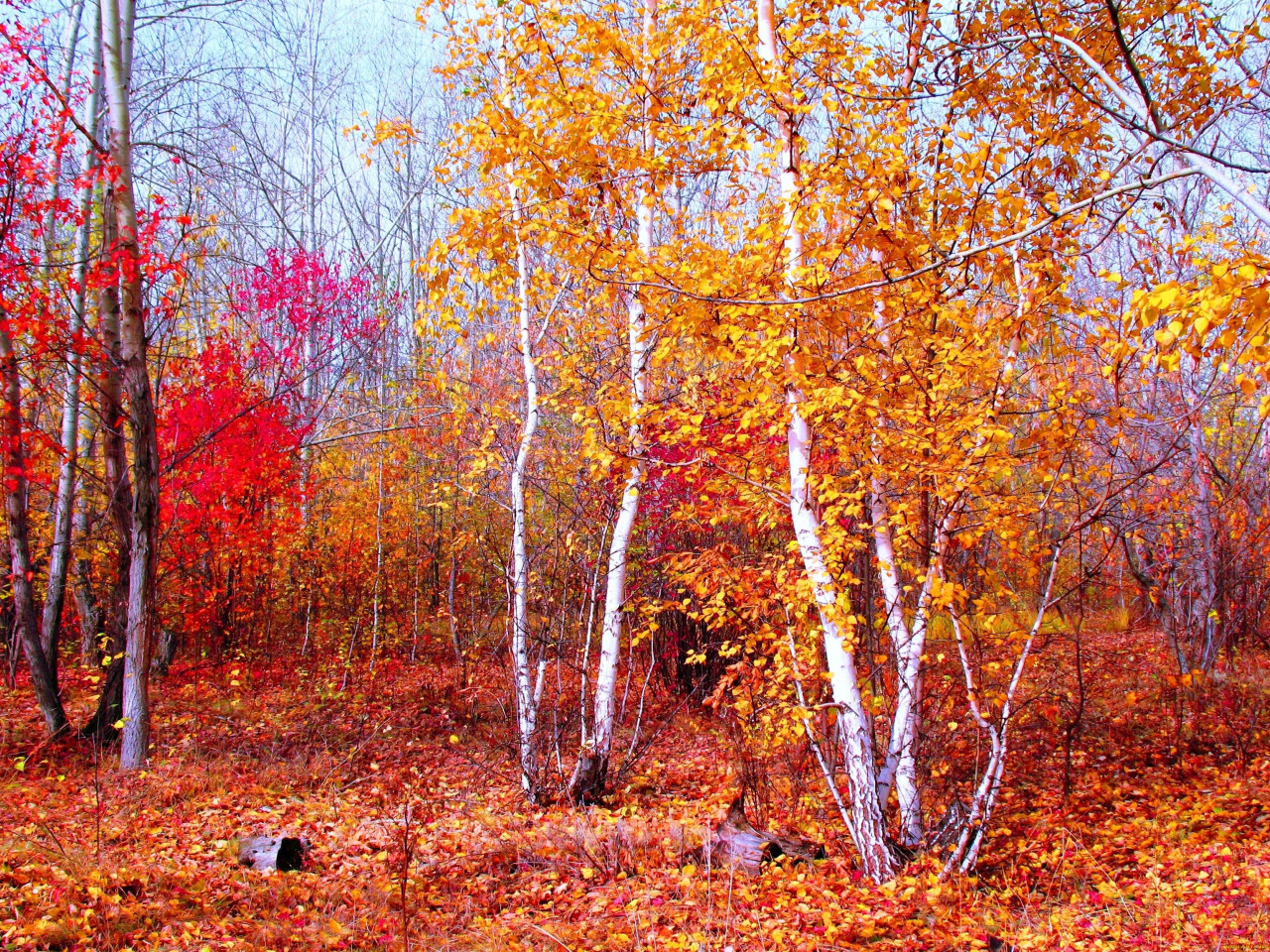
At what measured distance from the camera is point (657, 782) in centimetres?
666

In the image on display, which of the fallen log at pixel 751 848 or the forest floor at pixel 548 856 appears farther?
the fallen log at pixel 751 848

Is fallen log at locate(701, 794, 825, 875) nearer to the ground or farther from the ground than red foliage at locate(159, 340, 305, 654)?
nearer to the ground

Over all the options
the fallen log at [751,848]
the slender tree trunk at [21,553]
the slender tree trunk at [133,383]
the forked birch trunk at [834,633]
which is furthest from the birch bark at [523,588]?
the slender tree trunk at [21,553]

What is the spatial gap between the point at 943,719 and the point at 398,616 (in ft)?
34.0

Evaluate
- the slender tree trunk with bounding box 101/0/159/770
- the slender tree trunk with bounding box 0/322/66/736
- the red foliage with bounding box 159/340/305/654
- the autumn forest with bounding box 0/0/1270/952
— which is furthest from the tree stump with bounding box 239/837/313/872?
the red foliage with bounding box 159/340/305/654

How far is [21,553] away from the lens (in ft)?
21.3

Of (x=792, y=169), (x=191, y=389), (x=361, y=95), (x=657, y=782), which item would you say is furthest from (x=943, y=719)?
(x=361, y=95)

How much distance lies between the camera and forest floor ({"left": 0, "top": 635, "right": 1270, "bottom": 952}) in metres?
3.49

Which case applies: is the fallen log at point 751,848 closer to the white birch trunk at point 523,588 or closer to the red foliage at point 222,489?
the white birch trunk at point 523,588

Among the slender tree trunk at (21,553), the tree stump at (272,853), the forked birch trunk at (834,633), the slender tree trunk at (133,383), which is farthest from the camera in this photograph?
the slender tree trunk at (21,553)

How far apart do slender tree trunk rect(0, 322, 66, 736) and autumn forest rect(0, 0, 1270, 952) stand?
0.14ft

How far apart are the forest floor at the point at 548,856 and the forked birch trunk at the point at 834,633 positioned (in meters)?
0.23

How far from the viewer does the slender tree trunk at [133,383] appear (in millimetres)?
5898

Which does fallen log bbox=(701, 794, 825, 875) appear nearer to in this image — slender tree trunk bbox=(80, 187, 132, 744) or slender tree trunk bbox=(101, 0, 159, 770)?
slender tree trunk bbox=(101, 0, 159, 770)
